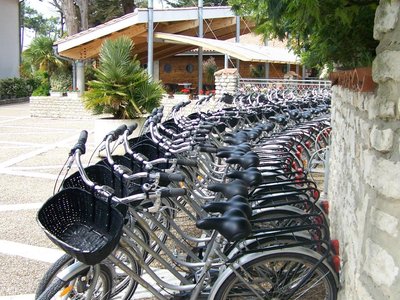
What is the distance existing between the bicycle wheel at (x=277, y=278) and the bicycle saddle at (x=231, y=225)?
25 cm

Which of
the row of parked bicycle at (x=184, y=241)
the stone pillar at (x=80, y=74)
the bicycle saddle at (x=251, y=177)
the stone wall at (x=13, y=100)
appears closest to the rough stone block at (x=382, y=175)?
the row of parked bicycle at (x=184, y=241)

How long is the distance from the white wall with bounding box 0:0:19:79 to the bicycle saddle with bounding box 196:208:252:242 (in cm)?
2786

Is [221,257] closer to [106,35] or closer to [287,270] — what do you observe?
[287,270]

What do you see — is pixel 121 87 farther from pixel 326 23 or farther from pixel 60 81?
pixel 60 81

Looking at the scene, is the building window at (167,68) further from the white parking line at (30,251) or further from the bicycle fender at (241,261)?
the bicycle fender at (241,261)

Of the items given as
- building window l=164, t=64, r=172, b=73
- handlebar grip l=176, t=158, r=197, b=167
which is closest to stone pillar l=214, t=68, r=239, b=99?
building window l=164, t=64, r=172, b=73

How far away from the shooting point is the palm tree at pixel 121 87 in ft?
29.0

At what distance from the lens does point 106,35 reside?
15805 mm

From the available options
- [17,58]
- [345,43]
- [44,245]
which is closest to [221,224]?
[345,43]

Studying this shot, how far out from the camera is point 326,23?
2639mm

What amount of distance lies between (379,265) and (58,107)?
16.2 metres

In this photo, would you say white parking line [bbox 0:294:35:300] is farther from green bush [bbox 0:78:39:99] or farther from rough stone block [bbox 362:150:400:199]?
green bush [bbox 0:78:39:99]

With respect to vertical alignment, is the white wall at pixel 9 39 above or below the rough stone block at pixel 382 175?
above

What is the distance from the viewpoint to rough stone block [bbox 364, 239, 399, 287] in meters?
1.79
